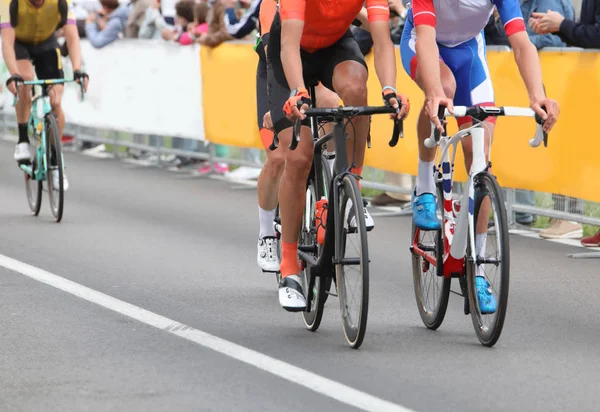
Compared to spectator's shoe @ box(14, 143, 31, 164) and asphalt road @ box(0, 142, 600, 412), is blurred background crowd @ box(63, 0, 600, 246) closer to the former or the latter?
asphalt road @ box(0, 142, 600, 412)

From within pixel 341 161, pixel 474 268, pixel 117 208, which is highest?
pixel 341 161

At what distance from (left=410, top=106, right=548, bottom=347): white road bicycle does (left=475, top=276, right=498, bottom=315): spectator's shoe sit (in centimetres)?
1

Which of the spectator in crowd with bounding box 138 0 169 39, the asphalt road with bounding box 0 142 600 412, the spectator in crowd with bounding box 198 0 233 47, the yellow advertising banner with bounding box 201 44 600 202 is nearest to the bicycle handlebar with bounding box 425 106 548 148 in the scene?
the asphalt road with bounding box 0 142 600 412

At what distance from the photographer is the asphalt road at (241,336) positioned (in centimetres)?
597

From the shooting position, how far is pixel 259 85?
26.8ft

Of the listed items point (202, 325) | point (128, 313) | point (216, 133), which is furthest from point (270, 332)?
point (216, 133)

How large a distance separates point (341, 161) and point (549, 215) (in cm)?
528

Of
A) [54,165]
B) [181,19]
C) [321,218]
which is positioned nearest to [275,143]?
[321,218]

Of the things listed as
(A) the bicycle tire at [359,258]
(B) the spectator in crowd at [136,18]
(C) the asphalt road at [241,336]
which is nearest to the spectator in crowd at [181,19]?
(B) the spectator in crowd at [136,18]

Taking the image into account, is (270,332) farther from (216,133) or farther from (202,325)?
(216,133)

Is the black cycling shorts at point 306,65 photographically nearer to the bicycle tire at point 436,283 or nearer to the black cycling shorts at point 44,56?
the bicycle tire at point 436,283

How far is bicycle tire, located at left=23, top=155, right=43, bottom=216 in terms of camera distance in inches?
513

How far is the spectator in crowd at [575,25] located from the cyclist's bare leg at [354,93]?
12.9 feet

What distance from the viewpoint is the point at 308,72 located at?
24.5 ft
